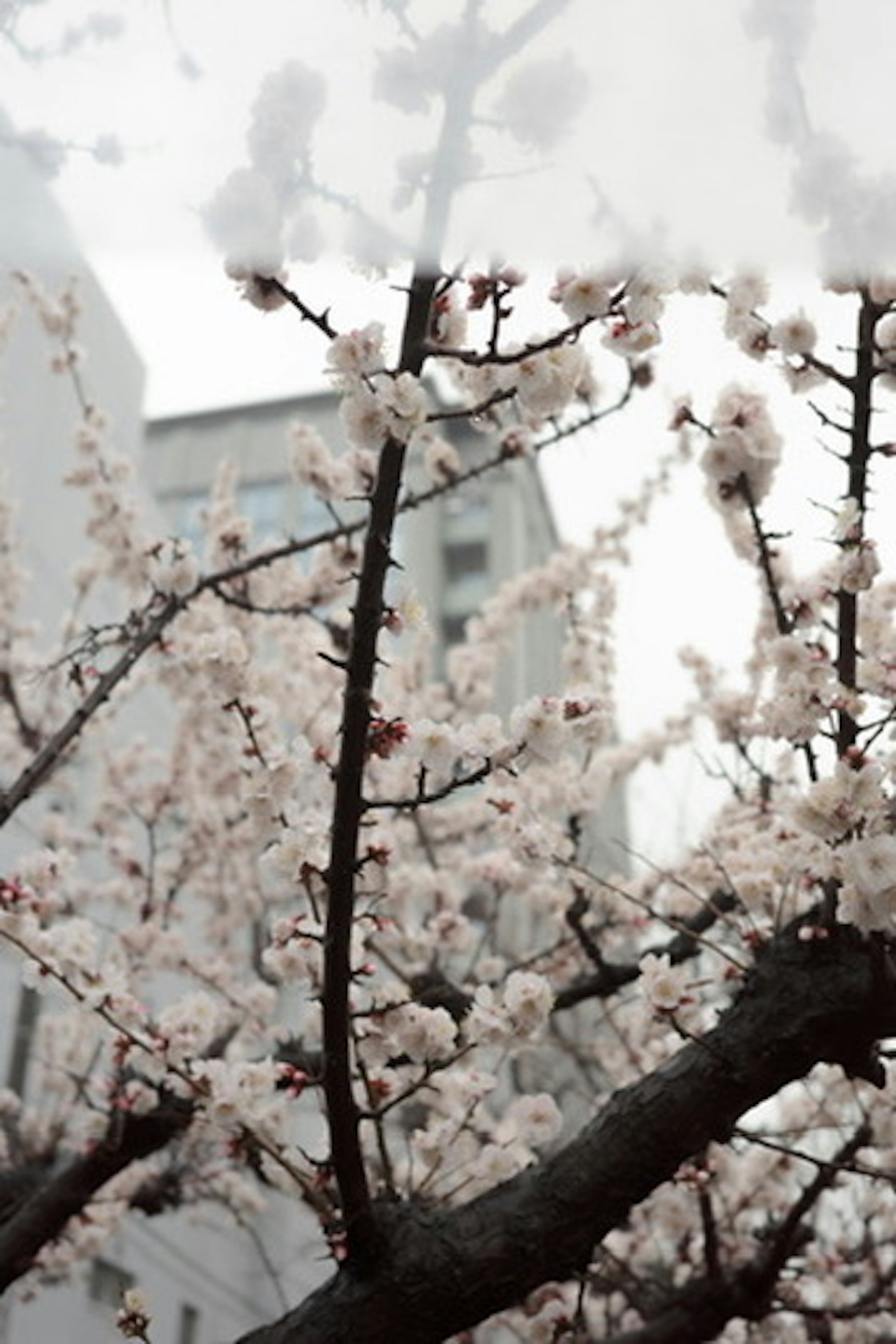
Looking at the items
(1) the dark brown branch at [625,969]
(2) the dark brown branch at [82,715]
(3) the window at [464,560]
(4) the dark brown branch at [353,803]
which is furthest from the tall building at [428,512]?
(4) the dark brown branch at [353,803]

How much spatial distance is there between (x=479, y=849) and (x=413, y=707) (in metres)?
5.74

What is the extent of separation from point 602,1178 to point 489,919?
145 inches

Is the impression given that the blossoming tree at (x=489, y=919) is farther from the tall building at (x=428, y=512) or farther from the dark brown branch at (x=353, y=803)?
the tall building at (x=428, y=512)

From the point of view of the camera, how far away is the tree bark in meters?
2.57

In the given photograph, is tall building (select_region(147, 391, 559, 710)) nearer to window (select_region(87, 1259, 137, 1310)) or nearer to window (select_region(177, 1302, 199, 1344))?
window (select_region(177, 1302, 199, 1344))

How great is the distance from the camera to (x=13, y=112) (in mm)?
2582

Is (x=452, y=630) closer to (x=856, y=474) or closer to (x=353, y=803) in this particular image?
(x=856, y=474)

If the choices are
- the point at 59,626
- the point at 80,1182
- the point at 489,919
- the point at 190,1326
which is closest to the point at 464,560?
the point at 59,626

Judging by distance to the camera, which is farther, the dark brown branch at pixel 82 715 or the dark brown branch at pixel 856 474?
the dark brown branch at pixel 82 715

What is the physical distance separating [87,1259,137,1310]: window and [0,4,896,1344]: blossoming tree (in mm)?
2135

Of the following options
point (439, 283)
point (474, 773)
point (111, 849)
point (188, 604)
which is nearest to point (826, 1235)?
point (111, 849)

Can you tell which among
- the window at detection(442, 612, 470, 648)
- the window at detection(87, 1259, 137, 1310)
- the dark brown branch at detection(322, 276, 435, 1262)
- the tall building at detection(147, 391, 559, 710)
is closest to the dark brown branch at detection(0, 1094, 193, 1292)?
the dark brown branch at detection(322, 276, 435, 1262)

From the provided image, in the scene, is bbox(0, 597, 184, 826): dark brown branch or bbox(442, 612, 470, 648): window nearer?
bbox(0, 597, 184, 826): dark brown branch

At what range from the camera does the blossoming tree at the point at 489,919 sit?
2211 millimetres
